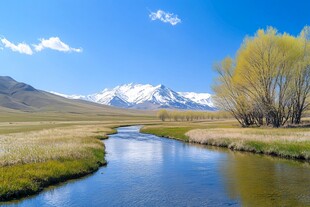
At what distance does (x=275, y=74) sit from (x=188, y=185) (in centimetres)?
4371

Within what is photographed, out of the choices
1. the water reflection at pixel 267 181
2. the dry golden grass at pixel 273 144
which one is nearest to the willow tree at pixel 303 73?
the dry golden grass at pixel 273 144

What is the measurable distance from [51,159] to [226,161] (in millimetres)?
16230

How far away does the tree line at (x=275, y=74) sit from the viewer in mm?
54781

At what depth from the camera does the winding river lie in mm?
15867

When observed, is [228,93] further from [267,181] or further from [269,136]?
[267,181]

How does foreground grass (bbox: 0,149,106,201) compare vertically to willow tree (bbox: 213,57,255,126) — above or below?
below

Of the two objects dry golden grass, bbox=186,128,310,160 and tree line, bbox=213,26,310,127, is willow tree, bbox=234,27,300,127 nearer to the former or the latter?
tree line, bbox=213,26,310,127

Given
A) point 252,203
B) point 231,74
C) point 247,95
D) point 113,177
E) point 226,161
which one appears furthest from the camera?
point 231,74

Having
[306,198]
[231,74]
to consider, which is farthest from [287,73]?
[306,198]

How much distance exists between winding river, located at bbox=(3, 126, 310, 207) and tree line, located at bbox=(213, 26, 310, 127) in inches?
1223

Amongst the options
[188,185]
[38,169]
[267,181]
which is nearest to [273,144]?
[267,181]

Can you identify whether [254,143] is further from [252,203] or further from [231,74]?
[231,74]

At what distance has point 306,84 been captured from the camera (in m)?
55.3

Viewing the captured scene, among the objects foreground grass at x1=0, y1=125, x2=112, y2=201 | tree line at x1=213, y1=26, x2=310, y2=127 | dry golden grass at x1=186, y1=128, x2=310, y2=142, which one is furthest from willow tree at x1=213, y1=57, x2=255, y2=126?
foreground grass at x1=0, y1=125, x2=112, y2=201
